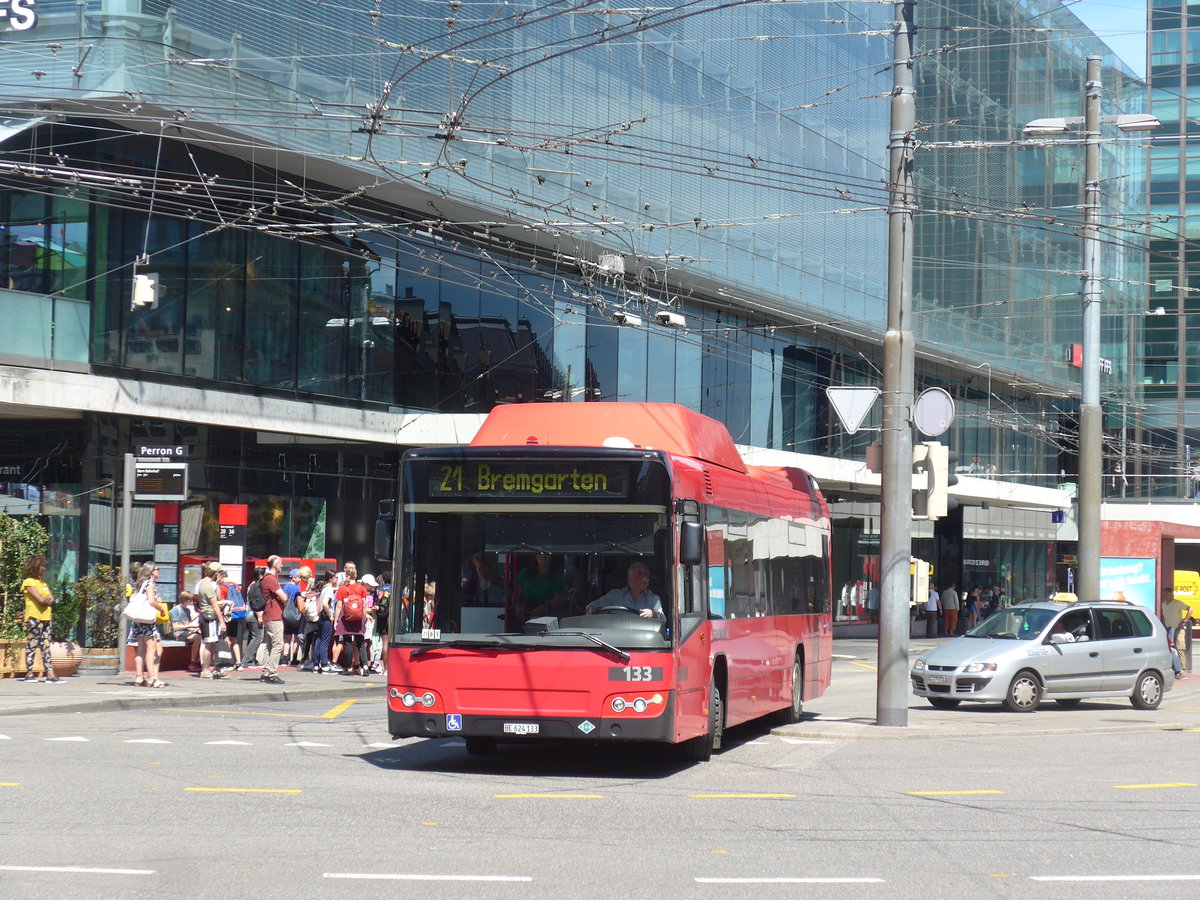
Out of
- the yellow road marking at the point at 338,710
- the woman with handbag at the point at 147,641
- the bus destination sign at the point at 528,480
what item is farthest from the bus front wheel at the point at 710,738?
the woman with handbag at the point at 147,641

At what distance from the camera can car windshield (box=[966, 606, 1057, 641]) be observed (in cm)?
2064

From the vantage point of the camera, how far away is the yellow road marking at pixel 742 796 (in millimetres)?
11344

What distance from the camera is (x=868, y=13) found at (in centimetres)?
4247

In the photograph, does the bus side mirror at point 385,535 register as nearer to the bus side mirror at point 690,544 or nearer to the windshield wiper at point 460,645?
the windshield wiper at point 460,645

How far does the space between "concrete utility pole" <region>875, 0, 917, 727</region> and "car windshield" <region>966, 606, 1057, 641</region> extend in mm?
3917

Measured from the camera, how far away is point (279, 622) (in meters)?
23.6

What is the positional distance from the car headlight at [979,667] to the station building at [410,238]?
5.81 metres

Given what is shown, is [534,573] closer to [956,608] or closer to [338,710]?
[338,710]

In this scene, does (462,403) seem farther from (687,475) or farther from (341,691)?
(687,475)

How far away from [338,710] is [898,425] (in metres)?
7.59

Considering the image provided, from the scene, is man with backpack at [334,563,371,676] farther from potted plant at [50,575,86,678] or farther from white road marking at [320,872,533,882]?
white road marking at [320,872,533,882]

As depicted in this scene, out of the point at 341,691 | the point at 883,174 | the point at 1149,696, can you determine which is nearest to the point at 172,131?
the point at 341,691

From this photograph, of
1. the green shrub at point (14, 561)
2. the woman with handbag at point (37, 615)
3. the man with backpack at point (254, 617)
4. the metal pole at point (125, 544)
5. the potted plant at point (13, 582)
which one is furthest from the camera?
the man with backpack at point (254, 617)

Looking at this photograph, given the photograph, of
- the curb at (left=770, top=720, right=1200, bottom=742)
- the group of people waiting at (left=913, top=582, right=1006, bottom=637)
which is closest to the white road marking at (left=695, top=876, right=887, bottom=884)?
the curb at (left=770, top=720, right=1200, bottom=742)
